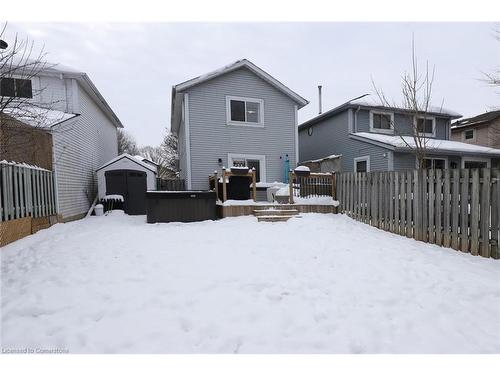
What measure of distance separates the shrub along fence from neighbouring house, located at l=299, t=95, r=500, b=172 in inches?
575

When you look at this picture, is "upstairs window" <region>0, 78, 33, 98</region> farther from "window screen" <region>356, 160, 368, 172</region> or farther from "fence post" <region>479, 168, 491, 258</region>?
"window screen" <region>356, 160, 368, 172</region>

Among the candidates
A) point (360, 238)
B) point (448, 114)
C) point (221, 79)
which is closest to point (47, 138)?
point (221, 79)

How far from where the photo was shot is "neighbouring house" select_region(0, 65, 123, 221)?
9148 millimetres

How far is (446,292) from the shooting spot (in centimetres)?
321

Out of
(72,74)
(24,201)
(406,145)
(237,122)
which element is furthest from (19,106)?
(406,145)

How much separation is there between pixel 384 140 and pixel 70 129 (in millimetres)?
14884

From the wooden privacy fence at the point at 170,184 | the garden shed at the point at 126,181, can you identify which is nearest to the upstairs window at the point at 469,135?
the wooden privacy fence at the point at 170,184

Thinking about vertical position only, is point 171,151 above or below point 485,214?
above

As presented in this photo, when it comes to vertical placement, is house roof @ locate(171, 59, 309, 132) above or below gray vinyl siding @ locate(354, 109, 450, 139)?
above

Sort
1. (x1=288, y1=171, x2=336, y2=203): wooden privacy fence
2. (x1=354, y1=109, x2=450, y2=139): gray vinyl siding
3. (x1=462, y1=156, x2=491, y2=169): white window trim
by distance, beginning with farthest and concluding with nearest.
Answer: (x1=354, y1=109, x2=450, y2=139): gray vinyl siding, (x1=462, y1=156, x2=491, y2=169): white window trim, (x1=288, y1=171, x2=336, y2=203): wooden privacy fence

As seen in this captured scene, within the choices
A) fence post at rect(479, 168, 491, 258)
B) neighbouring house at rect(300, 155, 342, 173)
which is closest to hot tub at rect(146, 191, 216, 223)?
fence post at rect(479, 168, 491, 258)

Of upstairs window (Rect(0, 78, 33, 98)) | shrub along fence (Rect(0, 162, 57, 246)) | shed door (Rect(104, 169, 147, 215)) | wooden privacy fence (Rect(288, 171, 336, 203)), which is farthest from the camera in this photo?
shed door (Rect(104, 169, 147, 215))

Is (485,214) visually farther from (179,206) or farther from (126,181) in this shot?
(126,181)

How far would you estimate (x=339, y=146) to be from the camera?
16297 millimetres
